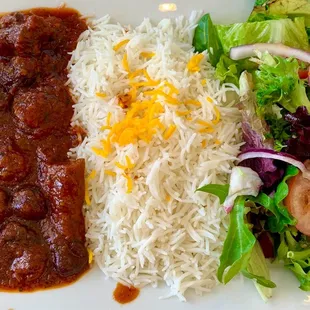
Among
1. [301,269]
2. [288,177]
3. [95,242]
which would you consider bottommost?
[301,269]

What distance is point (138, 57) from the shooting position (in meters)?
3.71

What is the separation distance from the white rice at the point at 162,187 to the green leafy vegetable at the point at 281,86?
0.87ft

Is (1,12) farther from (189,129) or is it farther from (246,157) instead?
(246,157)

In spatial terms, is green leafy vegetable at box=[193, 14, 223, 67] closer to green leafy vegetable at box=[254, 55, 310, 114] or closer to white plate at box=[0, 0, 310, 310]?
green leafy vegetable at box=[254, 55, 310, 114]

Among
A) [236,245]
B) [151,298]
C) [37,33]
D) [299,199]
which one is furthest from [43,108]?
[299,199]

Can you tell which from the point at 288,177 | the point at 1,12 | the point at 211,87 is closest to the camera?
the point at 288,177

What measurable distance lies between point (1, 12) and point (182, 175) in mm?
1924

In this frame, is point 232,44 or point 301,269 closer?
point 301,269

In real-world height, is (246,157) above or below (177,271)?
above

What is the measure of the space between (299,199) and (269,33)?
126 cm

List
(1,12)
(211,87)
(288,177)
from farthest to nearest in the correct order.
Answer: (1,12) < (211,87) < (288,177)

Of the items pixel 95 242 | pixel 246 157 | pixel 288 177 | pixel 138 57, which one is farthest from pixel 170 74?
pixel 95 242

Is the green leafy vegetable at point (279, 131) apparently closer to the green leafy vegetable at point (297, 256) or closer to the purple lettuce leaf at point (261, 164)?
the purple lettuce leaf at point (261, 164)

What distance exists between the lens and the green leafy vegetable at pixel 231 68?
12.1ft
